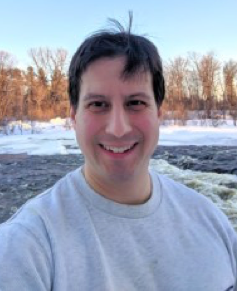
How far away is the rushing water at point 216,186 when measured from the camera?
524cm

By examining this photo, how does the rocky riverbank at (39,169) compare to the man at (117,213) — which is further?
the rocky riverbank at (39,169)

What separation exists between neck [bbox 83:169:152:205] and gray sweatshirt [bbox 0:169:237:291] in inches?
1.2

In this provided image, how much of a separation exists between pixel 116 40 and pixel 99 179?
42 centimetres

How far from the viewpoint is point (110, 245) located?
92cm

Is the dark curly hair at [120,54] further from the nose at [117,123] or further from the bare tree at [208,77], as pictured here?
the bare tree at [208,77]

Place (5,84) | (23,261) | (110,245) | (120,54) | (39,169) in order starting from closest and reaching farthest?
(23,261) → (110,245) → (120,54) → (39,169) → (5,84)

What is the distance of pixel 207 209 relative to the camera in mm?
1182

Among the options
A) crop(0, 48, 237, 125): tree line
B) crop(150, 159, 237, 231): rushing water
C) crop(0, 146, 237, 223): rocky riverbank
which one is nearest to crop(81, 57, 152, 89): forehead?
crop(150, 159, 237, 231): rushing water

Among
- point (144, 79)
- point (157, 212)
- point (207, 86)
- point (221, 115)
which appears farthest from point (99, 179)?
point (207, 86)

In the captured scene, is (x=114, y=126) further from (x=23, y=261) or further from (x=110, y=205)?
(x=23, y=261)

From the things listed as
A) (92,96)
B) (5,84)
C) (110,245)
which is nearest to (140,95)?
(92,96)

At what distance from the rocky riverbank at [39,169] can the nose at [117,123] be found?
4.55 metres

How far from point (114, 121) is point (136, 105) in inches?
3.2

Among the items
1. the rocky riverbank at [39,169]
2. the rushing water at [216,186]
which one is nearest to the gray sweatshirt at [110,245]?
the rushing water at [216,186]
